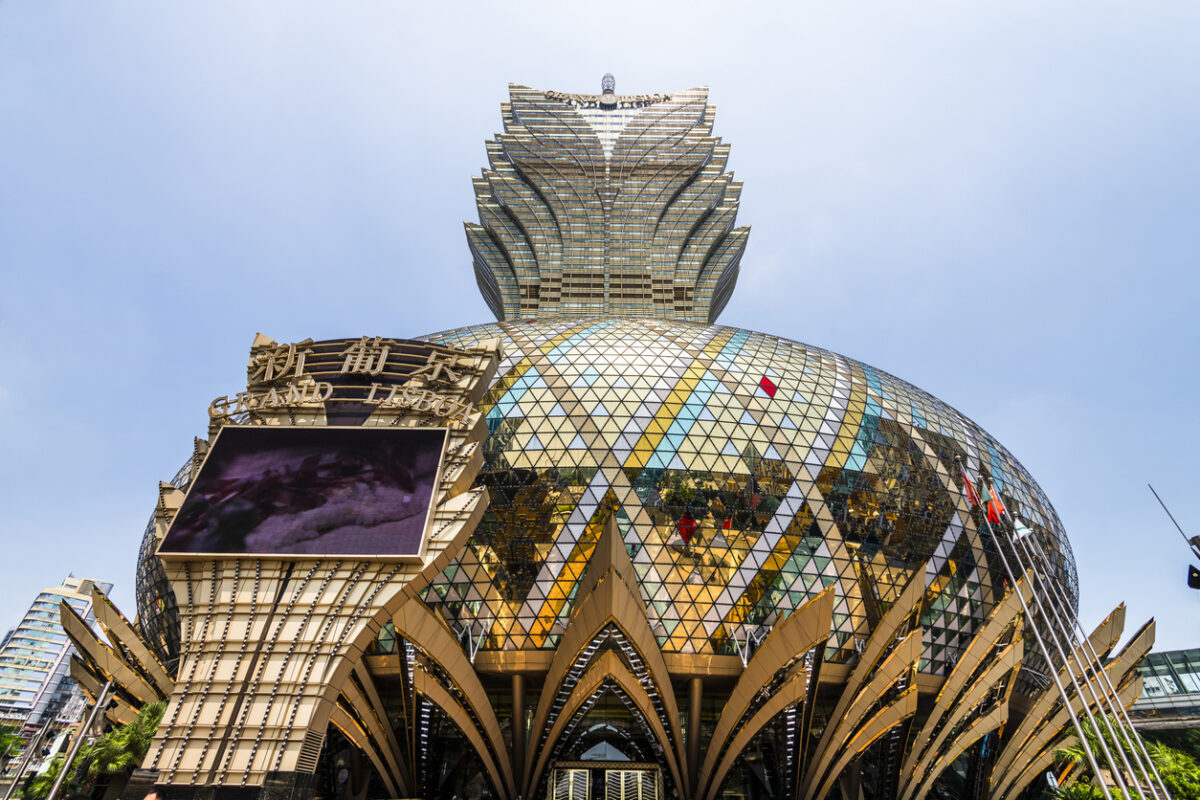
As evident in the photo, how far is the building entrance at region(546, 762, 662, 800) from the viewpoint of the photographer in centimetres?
2748

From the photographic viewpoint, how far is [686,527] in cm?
2983

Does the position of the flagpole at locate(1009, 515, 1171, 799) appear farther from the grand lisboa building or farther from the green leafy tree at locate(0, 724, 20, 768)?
the green leafy tree at locate(0, 724, 20, 768)

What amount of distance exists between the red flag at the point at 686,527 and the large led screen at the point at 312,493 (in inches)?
429

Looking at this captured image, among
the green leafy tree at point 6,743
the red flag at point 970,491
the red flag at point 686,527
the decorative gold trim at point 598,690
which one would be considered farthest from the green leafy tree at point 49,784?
the red flag at point 970,491

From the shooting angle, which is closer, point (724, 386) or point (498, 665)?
point (498, 665)

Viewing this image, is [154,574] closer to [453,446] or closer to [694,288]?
[453,446]

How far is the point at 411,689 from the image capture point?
25922 mm

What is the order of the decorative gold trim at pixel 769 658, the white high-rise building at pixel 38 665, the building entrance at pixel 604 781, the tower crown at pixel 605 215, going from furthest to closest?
the white high-rise building at pixel 38 665 → the tower crown at pixel 605 215 → the building entrance at pixel 604 781 → the decorative gold trim at pixel 769 658

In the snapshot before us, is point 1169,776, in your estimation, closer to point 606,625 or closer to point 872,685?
point 872,685

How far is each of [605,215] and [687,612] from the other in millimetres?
51729

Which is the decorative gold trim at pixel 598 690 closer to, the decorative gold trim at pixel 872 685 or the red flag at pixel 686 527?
the decorative gold trim at pixel 872 685

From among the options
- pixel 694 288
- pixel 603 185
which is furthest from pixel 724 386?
pixel 603 185

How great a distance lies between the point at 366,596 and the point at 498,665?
8.32 metres

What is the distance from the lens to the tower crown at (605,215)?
7031 cm
